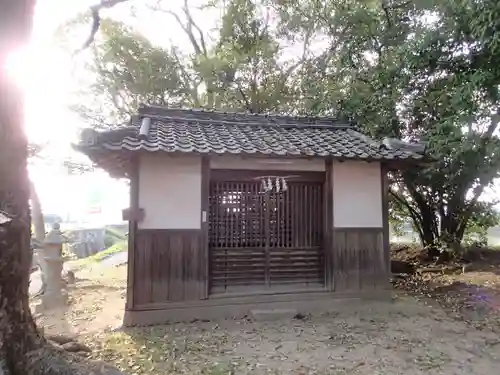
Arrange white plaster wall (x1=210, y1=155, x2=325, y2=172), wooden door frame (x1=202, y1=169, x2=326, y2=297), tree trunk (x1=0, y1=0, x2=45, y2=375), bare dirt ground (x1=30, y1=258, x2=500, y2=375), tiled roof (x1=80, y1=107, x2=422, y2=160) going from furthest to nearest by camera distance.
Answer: white plaster wall (x1=210, y1=155, x2=325, y2=172) → wooden door frame (x1=202, y1=169, x2=326, y2=297) → tiled roof (x1=80, y1=107, x2=422, y2=160) → bare dirt ground (x1=30, y1=258, x2=500, y2=375) → tree trunk (x1=0, y1=0, x2=45, y2=375)

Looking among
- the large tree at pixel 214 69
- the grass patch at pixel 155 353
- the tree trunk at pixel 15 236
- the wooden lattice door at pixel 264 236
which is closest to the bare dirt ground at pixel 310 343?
the grass patch at pixel 155 353

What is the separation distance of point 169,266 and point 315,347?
8.67 ft

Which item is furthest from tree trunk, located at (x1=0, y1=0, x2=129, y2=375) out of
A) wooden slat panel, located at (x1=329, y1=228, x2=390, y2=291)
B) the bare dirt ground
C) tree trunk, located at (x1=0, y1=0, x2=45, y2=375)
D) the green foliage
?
the green foliage

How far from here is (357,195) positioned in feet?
24.8

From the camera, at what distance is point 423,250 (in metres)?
12.5

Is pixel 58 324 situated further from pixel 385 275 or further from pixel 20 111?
pixel 385 275

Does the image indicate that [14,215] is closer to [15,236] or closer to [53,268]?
[15,236]

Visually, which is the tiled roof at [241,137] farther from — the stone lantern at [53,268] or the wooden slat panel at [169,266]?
the stone lantern at [53,268]

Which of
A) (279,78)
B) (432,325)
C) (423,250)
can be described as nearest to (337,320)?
(432,325)

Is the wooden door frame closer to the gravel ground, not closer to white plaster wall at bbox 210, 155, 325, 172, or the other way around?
white plaster wall at bbox 210, 155, 325, 172

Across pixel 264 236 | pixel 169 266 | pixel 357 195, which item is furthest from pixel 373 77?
pixel 169 266

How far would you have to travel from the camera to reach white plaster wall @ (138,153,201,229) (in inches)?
261

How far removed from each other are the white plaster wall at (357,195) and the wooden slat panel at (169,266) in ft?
8.52

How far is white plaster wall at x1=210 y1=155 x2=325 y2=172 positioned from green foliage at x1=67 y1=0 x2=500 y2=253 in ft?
8.42
